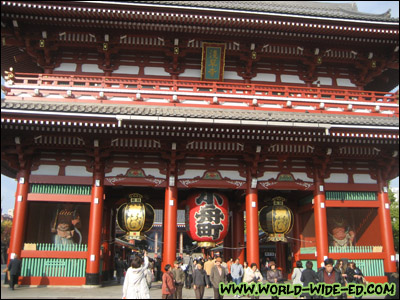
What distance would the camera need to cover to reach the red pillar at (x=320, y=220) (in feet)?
40.9

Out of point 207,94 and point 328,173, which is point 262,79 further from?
point 328,173

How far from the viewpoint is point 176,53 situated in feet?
45.0

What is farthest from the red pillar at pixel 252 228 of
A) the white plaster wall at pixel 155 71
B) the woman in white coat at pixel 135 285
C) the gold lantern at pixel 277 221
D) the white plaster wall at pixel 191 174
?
the woman in white coat at pixel 135 285

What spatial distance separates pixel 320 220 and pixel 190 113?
20.6ft

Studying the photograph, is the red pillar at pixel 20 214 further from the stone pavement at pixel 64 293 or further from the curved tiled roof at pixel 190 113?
the curved tiled roof at pixel 190 113

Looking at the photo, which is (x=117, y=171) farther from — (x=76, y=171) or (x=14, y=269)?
(x=14, y=269)

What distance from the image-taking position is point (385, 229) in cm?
1288

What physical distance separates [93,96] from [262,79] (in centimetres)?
698

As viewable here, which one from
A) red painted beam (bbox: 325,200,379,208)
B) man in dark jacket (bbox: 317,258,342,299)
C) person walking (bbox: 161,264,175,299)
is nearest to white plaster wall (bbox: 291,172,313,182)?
red painted beam (bbox: 325,200,379,208)

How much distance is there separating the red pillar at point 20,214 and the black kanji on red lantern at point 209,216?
599 cm

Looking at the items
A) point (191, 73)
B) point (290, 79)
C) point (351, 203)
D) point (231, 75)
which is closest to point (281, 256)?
point (351, 203)

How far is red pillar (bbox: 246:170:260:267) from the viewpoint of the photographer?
12.4m

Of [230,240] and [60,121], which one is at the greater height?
[60,121]

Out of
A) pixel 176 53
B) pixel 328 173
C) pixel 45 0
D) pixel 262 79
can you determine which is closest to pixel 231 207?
pixel 328 173
